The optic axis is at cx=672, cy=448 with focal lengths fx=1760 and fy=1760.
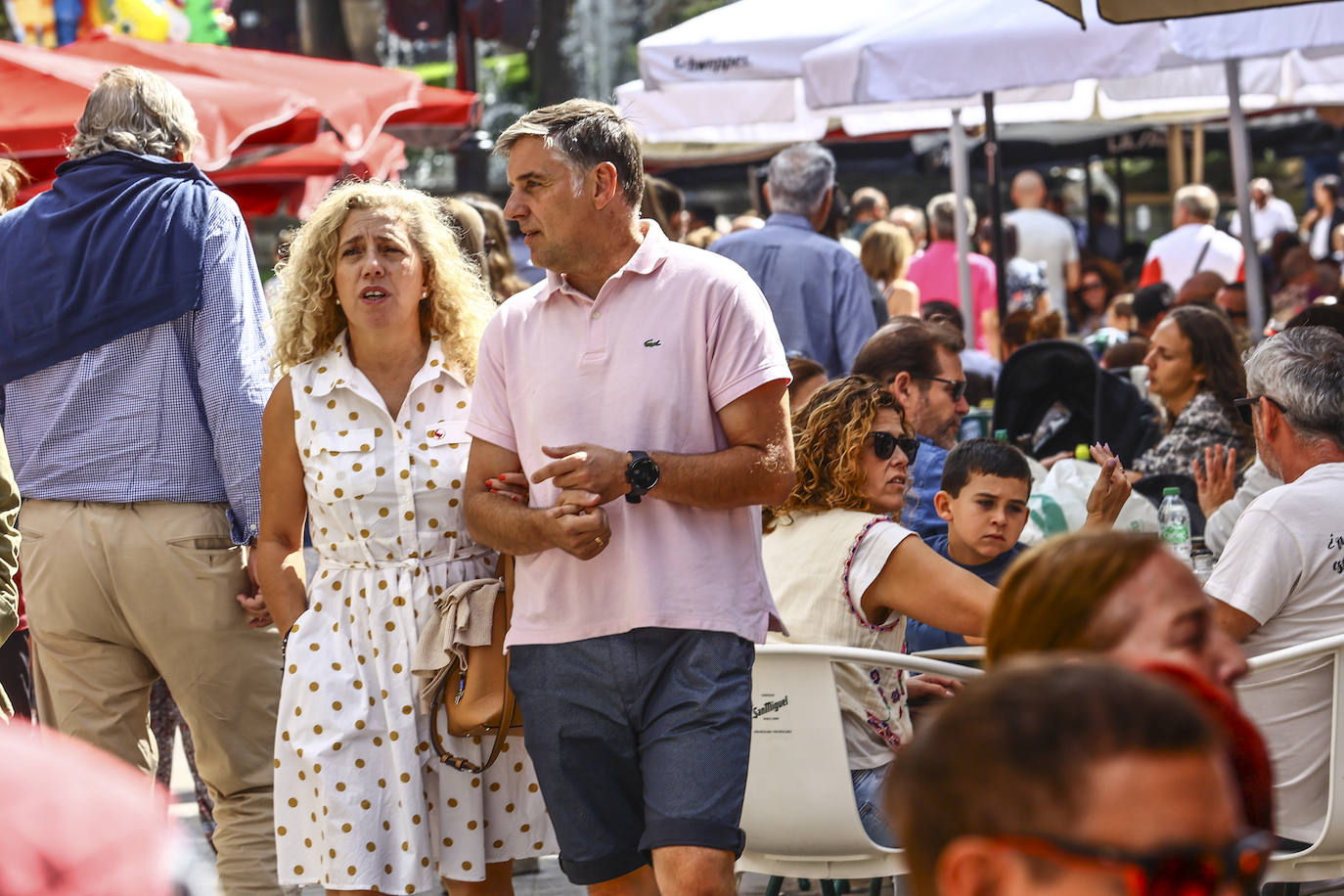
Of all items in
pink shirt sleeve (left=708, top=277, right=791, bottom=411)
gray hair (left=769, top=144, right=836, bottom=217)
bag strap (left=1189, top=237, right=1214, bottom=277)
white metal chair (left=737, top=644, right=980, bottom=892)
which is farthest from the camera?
bag strap (left=1189, top=237, right=1214, bottom=277)

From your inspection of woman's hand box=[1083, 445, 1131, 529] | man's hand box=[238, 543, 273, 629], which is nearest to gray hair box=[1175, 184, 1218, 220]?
woman's hand box=[1083, 445, 1131, 529]

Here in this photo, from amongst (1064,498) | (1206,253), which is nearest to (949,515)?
(1064,498)

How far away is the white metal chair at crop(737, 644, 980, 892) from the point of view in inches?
142

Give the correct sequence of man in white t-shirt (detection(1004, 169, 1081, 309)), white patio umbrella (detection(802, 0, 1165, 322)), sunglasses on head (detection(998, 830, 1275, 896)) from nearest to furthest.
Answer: sunglasses on head (detection(998, 830, 1275, 896)), white patio umbrella (detection(802, 0, 1165, 322)), man in white t-shirt (detection(1004, 169, 1081, 309))

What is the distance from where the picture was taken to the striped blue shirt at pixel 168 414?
407 centimetres

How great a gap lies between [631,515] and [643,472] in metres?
0.15

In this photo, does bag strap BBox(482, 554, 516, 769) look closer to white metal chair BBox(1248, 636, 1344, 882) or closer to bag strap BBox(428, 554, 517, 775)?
bag strap BBox(428, 554, 517, 775)

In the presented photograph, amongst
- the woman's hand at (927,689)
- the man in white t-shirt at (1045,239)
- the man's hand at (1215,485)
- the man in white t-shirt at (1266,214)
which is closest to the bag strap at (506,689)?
the woman's hand at (927,689)

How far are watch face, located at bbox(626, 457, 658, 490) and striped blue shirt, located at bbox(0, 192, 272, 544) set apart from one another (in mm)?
1286

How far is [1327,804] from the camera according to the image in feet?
11.7

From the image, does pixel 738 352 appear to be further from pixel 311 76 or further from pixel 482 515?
pixel 311 76

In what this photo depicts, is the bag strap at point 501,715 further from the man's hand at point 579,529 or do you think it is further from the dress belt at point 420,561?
the man's hand at point 579,529

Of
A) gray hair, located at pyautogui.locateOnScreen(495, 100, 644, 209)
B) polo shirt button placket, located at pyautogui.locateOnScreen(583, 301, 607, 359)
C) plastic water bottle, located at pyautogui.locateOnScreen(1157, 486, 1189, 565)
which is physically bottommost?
plastic water bottle, located at pyautogui.locateOnScreen(1157, 486, 1189, 565)

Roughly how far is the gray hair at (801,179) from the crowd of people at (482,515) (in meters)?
2.19
